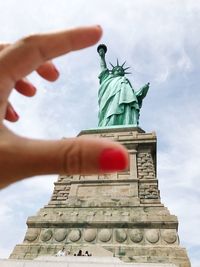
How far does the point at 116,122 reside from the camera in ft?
54.3

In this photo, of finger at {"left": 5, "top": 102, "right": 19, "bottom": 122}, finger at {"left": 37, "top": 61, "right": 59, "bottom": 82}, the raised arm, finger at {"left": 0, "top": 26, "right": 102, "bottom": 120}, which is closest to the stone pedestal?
finger at {"left": 5, "top": 102, "right": 19, "bottom": 122}

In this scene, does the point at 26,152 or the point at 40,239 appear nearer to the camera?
the point at 26,152

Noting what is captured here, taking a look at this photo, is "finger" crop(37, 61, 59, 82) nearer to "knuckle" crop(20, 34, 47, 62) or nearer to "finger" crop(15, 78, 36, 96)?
"finger" crop(15, 78, 36, 96)

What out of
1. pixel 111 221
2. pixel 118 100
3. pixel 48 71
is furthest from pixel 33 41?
pixel 118 100

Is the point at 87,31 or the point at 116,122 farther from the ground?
the point at 116,122

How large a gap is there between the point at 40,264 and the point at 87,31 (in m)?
6.95

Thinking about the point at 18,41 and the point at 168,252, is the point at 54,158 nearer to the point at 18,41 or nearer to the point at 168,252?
the point at 18,41

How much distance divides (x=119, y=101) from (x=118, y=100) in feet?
0.56

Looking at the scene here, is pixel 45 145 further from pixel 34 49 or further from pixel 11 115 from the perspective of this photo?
pixel 11 115

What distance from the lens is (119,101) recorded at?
56.4 feet

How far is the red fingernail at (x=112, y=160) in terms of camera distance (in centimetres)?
77

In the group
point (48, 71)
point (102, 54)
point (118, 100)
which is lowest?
point (48, 71)

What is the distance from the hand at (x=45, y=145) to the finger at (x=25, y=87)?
24 centimetres

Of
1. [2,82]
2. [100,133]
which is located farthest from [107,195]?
[2,82]
